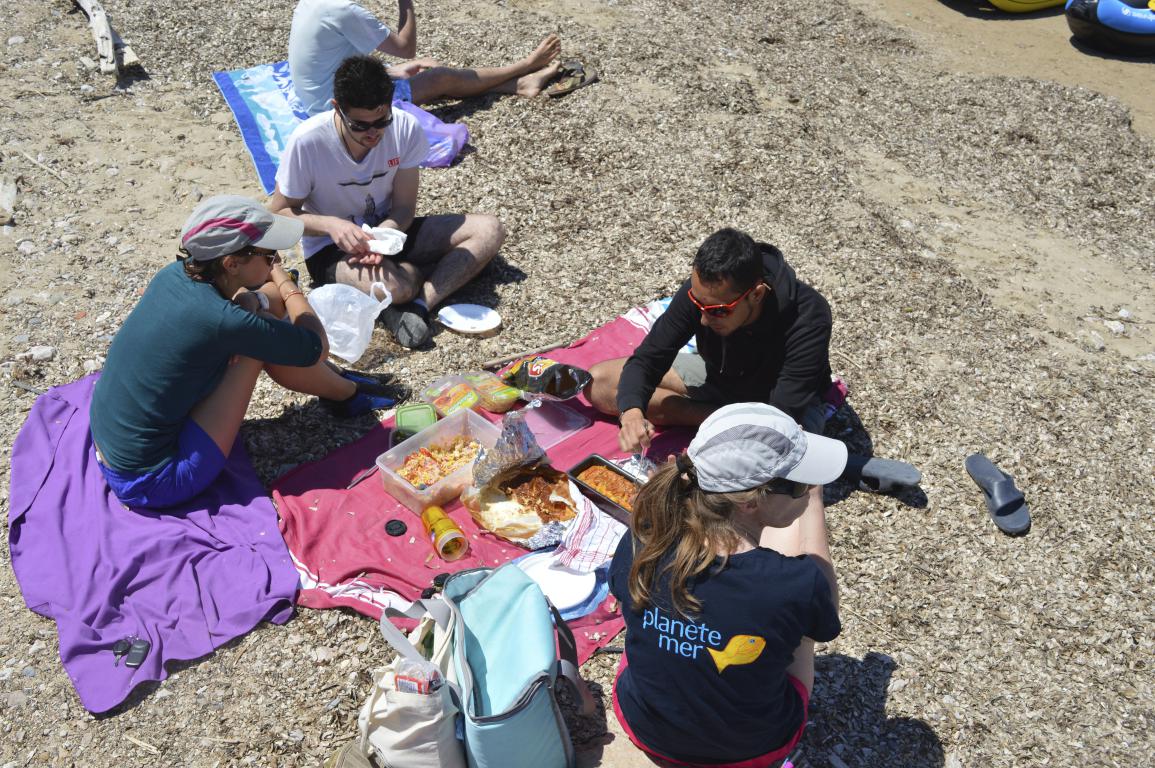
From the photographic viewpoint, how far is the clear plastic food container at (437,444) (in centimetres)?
447

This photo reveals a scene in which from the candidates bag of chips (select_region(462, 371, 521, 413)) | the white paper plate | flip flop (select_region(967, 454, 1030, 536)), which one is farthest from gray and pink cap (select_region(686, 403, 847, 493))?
bag of chips (select_region(462, 371, 521, 413))

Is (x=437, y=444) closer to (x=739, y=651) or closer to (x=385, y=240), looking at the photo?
(x=385, y=240)

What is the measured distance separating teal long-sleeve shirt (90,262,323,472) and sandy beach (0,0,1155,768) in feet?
2.33

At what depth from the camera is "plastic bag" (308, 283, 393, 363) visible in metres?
5.40

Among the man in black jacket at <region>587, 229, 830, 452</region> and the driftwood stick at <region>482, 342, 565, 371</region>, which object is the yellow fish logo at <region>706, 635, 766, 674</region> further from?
the driftwood stick at <region>482, 342, 565, 371</region>

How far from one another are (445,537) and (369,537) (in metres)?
0.43

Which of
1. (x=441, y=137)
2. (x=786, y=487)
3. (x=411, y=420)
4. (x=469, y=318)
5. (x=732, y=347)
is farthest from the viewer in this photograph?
(x=441, y=137)

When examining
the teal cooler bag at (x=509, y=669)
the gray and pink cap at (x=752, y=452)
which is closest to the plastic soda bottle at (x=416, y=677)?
the teal cooler bag at (x=509, y=669)

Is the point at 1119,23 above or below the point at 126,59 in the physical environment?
above

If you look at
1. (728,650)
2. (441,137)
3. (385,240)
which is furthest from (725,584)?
(441,137)

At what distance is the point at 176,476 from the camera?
428 centimetres

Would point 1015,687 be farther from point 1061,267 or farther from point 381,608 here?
point 1061,267

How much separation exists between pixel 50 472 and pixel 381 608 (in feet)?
6.28

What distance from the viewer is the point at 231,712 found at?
366cm
